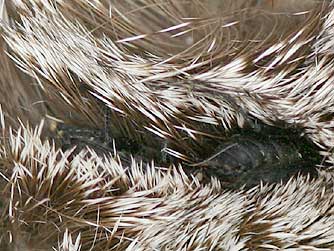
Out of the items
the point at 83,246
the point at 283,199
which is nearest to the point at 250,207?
the point at 283,199

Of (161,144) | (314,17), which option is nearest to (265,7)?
(314,17)

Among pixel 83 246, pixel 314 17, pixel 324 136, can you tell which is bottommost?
pixel 83 246

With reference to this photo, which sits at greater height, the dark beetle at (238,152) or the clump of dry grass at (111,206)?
the dark beetle at (238,152)

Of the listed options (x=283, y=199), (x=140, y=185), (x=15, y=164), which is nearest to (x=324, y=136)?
(x=283, y=199)

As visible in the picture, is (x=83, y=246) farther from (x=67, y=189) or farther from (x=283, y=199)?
(x=283, y=199)

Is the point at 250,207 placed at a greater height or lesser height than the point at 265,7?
lesser

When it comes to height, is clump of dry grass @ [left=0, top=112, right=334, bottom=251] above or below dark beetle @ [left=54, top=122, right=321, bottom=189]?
below

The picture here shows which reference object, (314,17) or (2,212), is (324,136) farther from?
(2,212)

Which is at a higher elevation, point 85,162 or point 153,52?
point 153,52
